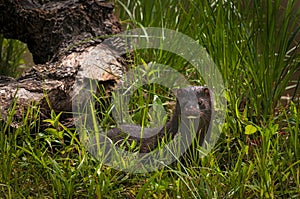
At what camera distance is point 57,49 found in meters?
3.08

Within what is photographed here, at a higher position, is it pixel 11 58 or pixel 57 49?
pixel 57 49

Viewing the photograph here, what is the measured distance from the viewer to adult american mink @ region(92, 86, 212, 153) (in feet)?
7.34

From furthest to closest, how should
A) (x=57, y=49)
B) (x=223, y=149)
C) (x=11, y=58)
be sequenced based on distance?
1. (x=11, y=58)
2. (x=57, y=49)
3. (x=223, y=149)

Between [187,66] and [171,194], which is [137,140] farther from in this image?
[187,66]

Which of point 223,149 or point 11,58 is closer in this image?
point 223,149

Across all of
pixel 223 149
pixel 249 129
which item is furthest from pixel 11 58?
pixel 249 129

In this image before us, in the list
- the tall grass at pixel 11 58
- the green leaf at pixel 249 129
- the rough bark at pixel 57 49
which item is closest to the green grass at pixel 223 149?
the green leaf at pixel 249 129

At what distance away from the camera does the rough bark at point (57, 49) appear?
2.63 metres

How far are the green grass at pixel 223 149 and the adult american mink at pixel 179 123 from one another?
0.31ft

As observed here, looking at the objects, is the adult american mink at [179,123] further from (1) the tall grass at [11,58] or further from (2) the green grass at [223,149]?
(1) the tall grass at [11,58]

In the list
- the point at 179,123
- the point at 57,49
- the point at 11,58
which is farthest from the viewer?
the point at 11,58

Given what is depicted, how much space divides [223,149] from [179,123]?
33cm

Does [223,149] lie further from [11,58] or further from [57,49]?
[11,58]

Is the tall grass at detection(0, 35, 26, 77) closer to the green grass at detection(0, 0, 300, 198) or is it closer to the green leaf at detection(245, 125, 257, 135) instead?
the green grass at detection(0, 0, 300, 198)
